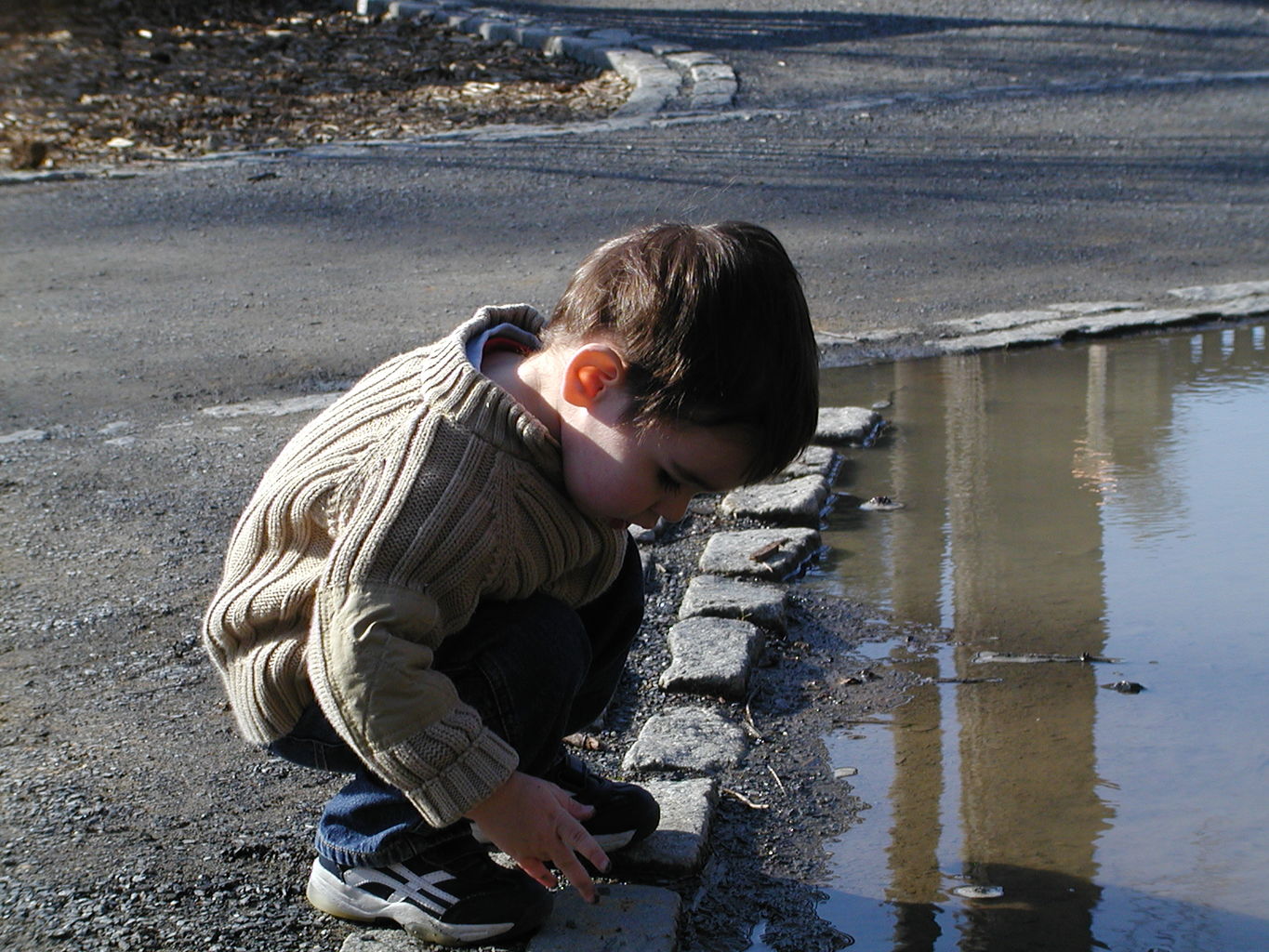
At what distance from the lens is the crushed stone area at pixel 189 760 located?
1.96 meters

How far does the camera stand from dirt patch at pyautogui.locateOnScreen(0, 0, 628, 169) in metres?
8.53

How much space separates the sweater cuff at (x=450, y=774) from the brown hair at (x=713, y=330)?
45 centimetres

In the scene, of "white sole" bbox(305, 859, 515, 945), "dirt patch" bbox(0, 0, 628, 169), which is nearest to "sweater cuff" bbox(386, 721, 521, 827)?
"white sole" bbox(305, 859, 515, 945)

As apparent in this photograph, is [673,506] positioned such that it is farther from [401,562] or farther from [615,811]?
[615,811]

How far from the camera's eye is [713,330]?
1706 mm

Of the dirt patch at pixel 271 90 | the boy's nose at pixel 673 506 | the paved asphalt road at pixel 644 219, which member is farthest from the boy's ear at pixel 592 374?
the dirt patch at pixel 271 90

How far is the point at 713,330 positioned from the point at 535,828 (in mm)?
646

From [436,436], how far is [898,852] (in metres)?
0.96

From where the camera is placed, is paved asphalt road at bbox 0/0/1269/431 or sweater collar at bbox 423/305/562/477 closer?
sweater collar at bbox 423/305/562/477

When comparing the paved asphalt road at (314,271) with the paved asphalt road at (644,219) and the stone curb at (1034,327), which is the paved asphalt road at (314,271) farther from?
the stone curb at (1034,327)

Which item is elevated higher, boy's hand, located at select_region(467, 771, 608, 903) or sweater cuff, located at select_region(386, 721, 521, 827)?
→ sweater cuff, located at select_region(386, 721, 521, 827)

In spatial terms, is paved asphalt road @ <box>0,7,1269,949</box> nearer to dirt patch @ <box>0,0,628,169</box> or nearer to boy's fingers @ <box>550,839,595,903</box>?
boy's fingers @ <box>550,839,595,903</box>

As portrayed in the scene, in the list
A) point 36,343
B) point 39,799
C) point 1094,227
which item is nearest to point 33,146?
point 36,343

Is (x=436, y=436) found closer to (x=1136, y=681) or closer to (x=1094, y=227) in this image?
(x=1136, y=681)
